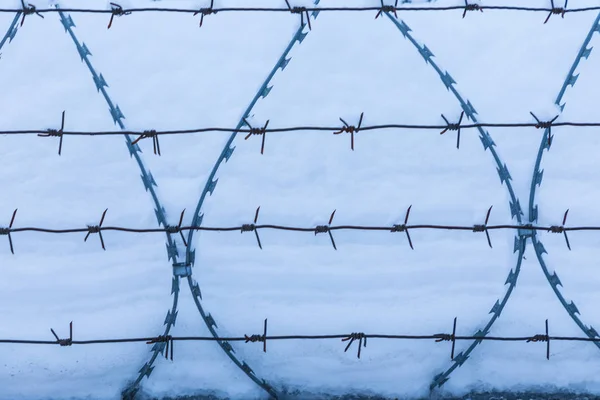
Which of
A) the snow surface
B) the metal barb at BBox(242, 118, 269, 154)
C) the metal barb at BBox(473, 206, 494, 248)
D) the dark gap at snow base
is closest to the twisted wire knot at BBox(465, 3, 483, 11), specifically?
the snow surface

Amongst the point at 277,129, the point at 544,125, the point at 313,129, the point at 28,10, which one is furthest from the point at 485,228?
the point at 28,10

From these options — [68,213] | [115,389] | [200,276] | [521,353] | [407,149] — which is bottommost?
[115,389]

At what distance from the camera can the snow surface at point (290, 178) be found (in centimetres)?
255

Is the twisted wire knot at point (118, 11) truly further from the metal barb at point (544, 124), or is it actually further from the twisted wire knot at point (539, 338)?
the twisted wire knot at point (539, 338)

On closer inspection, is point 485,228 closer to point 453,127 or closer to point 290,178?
point 453,127

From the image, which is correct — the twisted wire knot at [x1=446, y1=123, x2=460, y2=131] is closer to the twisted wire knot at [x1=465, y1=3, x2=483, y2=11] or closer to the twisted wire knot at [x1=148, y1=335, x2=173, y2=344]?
the twisted wire knot at [x1=465, y1=3, x2=483, y2=11]

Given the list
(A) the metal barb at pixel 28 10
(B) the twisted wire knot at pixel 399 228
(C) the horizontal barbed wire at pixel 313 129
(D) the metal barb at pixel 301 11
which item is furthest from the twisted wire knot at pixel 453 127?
(A) the metal barb at pixel 28 10

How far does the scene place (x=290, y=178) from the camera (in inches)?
102

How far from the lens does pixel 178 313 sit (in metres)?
2.65

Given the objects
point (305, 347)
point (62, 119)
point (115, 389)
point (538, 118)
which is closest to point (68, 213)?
point (62, 119)

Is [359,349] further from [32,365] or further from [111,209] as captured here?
[32,365]

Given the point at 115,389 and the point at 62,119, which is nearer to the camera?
the point at 62,119

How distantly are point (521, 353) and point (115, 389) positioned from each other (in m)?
1.66

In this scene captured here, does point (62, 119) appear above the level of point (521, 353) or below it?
above
